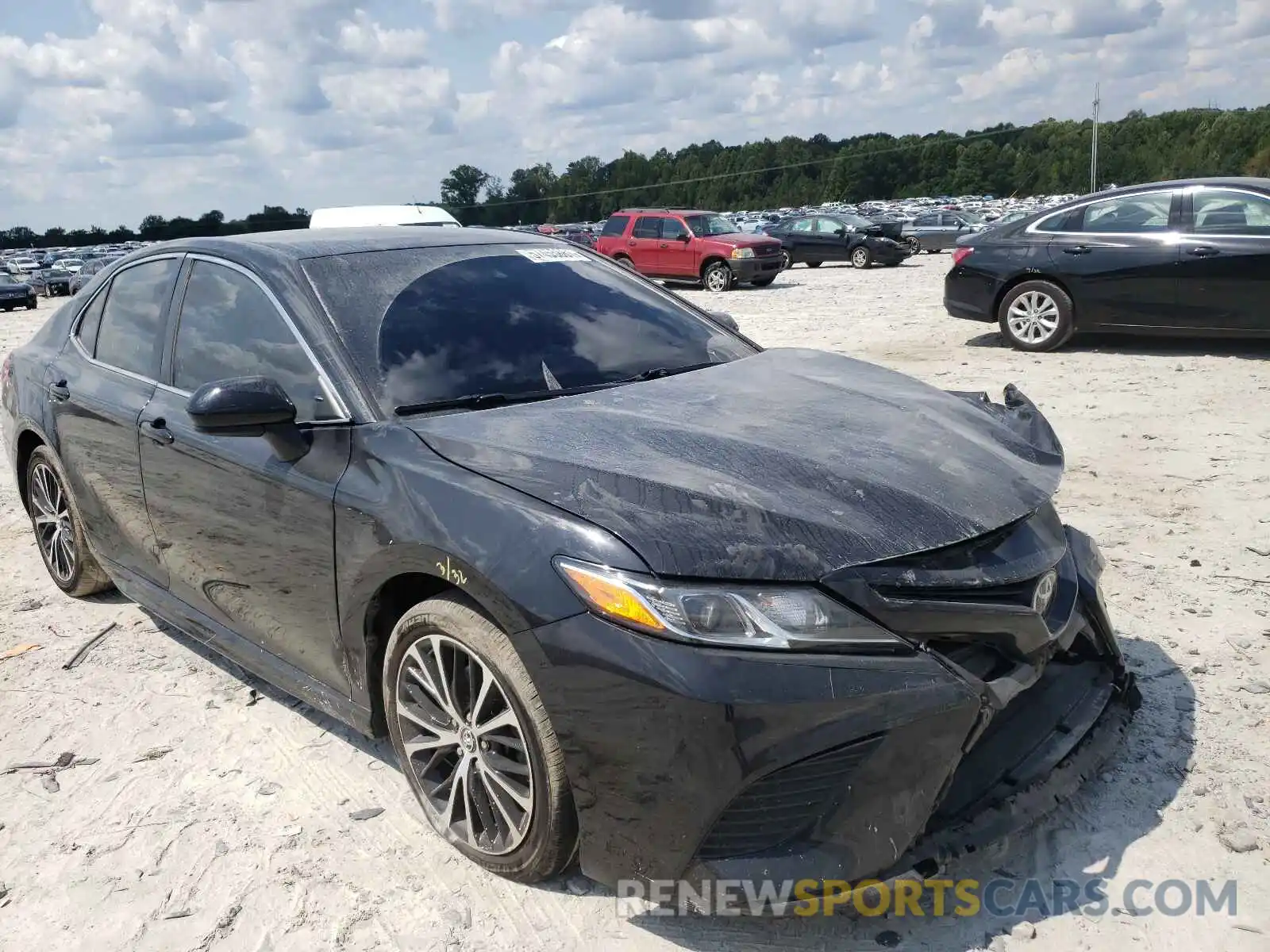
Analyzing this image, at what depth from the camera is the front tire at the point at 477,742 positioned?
8.21ft

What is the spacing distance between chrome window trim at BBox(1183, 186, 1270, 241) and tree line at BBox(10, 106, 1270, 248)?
8075cm

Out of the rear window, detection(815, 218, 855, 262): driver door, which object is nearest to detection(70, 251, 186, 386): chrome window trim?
the rear window

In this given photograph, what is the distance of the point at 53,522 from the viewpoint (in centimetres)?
495

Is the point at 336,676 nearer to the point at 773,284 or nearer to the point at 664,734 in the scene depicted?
the point at 664,734

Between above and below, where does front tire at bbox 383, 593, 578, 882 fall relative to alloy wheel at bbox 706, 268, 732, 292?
above

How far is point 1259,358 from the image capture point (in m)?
9.39

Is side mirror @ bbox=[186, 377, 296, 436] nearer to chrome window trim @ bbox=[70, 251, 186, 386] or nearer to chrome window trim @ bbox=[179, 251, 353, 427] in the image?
chrome window trim @ bbox=[179, 251, 353, 427]

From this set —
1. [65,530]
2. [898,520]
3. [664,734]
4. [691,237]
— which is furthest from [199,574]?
[691,237]

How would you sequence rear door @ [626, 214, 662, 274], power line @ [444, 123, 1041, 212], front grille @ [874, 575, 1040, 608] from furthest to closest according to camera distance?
power line @ [444, 123, 1041, 212]
rear door @ [626, 214, 662, 274]
front grille @ [874, 575, 1040, 608]

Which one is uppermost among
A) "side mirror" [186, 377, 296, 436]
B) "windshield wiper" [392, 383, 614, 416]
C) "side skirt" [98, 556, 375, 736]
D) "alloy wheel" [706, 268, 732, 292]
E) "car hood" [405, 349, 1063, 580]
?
"side mirror" [186, 377, 296, 436]

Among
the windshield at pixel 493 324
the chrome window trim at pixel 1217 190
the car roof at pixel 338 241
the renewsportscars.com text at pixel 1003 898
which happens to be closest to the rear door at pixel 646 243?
the chrome window trim at pixel 1217 190

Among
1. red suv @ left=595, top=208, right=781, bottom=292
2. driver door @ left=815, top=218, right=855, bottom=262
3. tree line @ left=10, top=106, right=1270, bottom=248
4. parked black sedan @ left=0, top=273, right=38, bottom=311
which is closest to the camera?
red suv @ left=595, top=208, right=781, bottom=292

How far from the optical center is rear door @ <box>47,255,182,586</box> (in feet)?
12.9

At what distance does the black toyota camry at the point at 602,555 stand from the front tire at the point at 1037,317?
7143 mm
